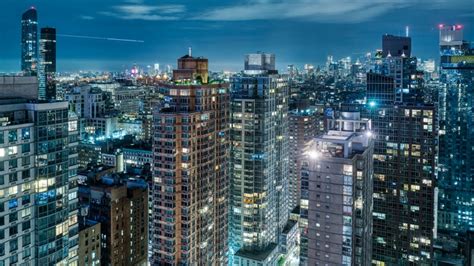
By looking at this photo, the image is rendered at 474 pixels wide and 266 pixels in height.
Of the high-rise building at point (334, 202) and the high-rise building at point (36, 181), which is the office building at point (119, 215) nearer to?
the high-rise building at point (36, 181)

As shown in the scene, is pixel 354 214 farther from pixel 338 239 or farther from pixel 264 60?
pixel 264 60

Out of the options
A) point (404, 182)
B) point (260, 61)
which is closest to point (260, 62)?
point (260, 61)

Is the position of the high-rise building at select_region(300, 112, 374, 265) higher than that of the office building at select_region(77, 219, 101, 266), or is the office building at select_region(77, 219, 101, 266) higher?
the high-rise building at select_region(300, 112, 374, 265)

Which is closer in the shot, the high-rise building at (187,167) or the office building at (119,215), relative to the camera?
→ the office building at (119,215)

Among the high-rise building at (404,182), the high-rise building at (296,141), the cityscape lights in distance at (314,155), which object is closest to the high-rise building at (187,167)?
the cityscape lights in distance at (314,155)

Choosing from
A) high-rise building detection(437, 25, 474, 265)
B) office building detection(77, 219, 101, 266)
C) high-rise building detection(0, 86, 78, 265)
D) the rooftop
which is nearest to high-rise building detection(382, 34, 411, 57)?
high-rise building detection(437, 25, 474, 265)

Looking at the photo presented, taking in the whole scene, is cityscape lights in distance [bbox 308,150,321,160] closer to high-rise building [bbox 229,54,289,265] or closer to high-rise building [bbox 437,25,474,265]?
high-rise building [bbox 229,54,289,265]
